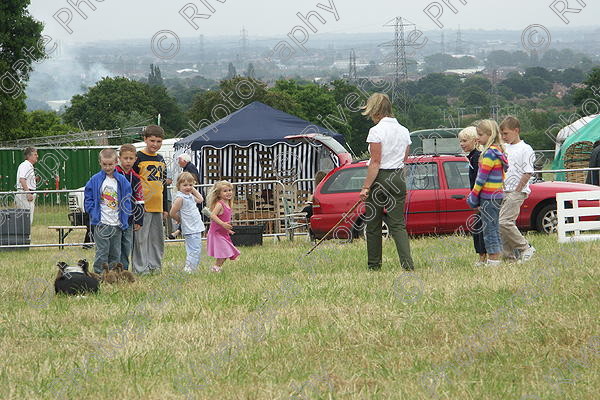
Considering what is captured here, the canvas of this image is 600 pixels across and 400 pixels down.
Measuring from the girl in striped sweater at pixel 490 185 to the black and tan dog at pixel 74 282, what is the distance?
13.5 ft

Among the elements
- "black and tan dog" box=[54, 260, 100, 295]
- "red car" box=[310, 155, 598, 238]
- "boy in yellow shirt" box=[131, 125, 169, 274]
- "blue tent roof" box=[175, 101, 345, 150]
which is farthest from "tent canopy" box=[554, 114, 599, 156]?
"black and tan dog" box=[54, 260, 100, 295]

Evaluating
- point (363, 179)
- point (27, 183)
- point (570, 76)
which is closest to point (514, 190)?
point (363, 179)

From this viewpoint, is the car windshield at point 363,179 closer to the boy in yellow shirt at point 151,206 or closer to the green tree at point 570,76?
the boy in yellow shirt at point 151,206

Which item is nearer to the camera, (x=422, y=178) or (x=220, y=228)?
(x=220, y=228)

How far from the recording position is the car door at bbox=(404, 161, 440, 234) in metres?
16.7

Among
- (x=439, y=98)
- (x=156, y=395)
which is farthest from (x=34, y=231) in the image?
(x=439, y=98)

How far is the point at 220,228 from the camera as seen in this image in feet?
39.3

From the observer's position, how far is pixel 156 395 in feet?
17.2

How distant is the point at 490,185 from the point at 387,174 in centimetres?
117

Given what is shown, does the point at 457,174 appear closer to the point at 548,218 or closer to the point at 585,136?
the point at 548,218

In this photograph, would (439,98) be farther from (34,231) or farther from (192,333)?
(192,333)

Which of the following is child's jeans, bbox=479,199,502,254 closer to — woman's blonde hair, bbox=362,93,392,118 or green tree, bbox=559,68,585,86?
woman's blonde hair, bbox=362,93,392,118

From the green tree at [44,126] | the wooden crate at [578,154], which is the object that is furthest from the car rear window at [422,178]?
the green tree at [44,126]

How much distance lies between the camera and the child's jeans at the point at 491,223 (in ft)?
34.1
